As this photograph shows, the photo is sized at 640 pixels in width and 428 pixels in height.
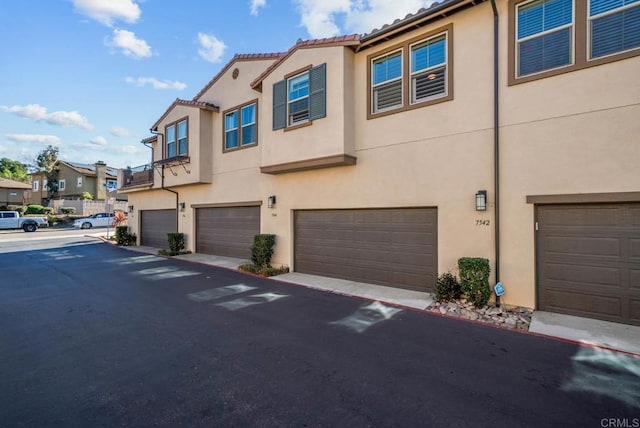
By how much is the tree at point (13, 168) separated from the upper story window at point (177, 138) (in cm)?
6942

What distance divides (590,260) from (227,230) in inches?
456

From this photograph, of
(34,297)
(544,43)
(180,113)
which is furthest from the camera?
(180,113)

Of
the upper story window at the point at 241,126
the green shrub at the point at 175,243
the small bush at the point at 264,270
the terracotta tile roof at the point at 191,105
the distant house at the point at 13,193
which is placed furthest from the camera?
the distant house at the point at 13,193

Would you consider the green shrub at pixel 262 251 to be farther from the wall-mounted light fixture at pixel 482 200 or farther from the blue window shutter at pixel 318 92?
the wall-mounted light fixture at pixel 482 200

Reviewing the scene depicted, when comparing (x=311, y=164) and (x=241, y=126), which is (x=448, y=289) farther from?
(x=241, y=126)

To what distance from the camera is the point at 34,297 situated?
24.1 feet

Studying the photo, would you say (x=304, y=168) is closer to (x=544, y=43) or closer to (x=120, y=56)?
(x=544, y=43)

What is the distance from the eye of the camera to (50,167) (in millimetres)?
41406

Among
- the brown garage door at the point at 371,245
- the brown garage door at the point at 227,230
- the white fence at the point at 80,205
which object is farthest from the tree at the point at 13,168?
the brown garage door at the point at 371,245

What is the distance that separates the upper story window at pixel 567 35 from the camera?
5336 millimetres

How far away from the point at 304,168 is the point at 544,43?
6203mm

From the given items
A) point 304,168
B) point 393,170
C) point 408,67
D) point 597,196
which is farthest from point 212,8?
point 597,196

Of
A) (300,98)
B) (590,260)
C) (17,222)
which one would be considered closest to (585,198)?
(590,260)

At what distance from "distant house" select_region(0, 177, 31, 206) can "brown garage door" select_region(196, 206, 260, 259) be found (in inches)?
1685
